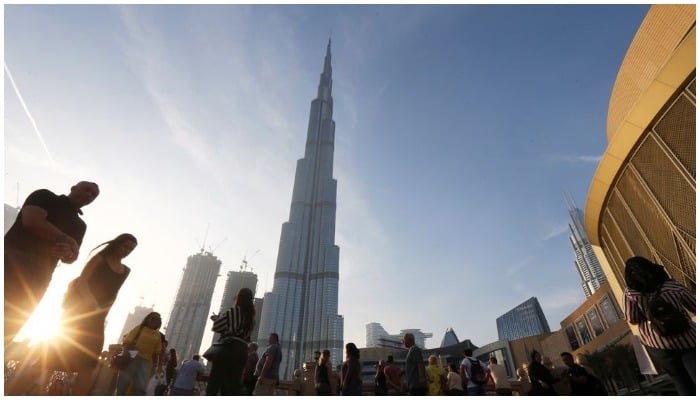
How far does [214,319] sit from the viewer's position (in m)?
3.63

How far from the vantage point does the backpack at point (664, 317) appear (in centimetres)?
266

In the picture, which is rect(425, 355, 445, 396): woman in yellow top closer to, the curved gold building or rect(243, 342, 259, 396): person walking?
rect(243, 342, 259, 396): person walking

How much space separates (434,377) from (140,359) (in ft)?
17.8

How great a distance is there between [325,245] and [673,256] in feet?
434

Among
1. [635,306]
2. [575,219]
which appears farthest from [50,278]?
[575,219]

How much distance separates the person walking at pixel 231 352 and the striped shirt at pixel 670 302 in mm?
3755

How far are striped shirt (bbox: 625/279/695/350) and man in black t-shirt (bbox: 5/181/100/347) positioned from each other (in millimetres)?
4773

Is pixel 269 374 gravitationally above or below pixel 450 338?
below

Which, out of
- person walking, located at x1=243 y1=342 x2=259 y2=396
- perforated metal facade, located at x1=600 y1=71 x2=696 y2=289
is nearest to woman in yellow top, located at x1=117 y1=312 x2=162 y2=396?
person walking, located at x1=243 y1=342 x2=259 y2=396

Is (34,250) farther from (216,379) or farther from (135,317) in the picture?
(135,317)

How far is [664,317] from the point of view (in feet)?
8.91

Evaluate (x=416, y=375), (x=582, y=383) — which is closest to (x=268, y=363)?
(x=416, y=375)

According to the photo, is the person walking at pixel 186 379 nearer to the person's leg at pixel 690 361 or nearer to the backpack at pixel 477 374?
the backpack at pixel 477 374

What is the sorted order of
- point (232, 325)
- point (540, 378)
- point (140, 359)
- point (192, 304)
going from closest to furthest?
point (232, 325) < point (140, 359) < point (540, 378) < point (192, 304)
